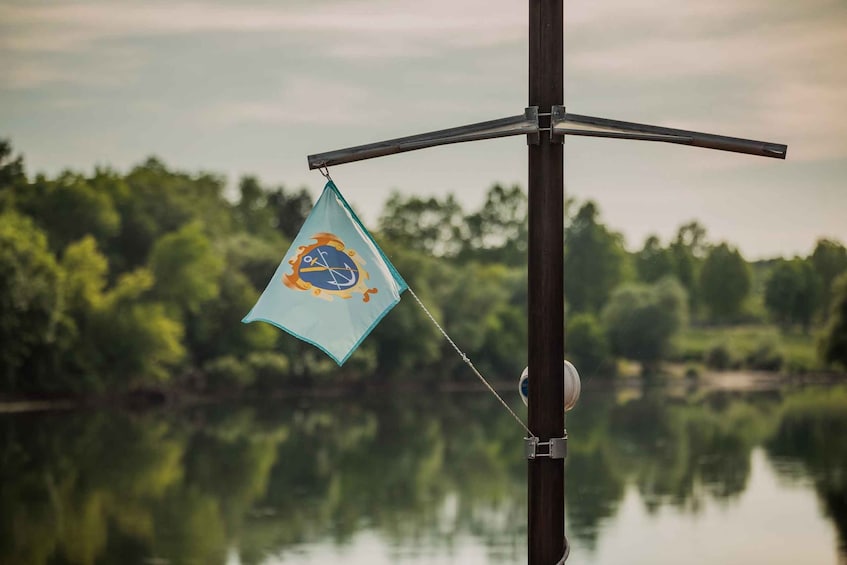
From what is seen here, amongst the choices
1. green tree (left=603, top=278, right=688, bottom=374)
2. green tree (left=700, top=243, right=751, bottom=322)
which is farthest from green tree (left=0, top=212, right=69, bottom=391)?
green tree (left=700, top=243, right=751, bottom=322)

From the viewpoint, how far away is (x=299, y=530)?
37281mm

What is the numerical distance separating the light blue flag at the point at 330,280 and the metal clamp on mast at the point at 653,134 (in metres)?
1.52

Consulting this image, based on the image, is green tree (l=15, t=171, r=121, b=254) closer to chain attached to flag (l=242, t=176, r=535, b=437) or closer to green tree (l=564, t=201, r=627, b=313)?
green tree (l=564, t=201, r=627, b=313)

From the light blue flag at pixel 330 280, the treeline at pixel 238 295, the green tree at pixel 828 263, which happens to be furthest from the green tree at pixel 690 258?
the light blue flag at pixel 330 280

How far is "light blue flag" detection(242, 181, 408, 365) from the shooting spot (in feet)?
25.9

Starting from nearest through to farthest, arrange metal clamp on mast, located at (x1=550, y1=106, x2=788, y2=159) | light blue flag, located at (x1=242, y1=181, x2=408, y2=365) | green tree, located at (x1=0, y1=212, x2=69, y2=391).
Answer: metal clamp on mast, located at (x1=550, y1=106, x2=788, y2=159) < light blue flag, located at (x1=242, y1=181, x2=408, y2=365) < green tree, located at (x1=0, y1=212, x2=69, y2=391)

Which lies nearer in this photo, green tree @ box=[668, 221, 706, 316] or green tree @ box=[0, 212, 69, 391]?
green tree @ box=[0, 212, 69, 391]

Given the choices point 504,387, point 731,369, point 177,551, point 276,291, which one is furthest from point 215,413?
point 276,291

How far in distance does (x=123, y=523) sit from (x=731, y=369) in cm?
4972

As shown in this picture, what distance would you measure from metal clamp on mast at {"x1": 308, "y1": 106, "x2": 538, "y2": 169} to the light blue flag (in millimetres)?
542

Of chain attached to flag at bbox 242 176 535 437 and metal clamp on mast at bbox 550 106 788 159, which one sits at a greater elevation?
metal clamp on mast at bbox 550 106 788 159

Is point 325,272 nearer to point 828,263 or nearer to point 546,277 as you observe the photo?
point 546,277

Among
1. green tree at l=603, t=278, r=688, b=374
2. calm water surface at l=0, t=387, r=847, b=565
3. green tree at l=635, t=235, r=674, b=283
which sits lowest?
calm water surface at l=0, t=387, r=847, b=565

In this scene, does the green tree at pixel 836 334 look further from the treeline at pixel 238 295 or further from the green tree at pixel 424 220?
the green tree at pixel 424 220
